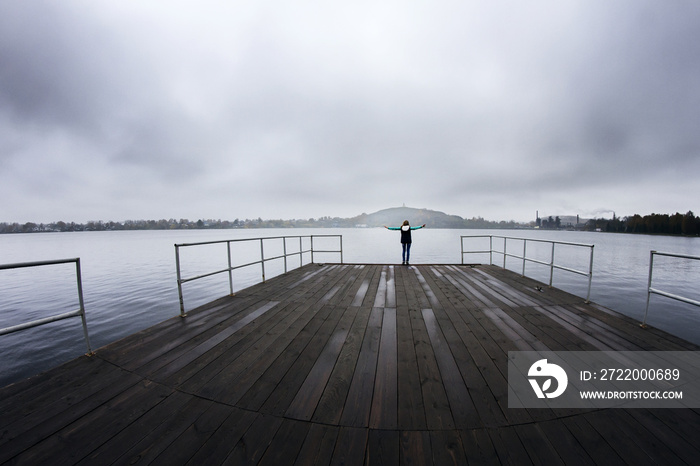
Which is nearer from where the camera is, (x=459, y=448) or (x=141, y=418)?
(x=459, y=448)

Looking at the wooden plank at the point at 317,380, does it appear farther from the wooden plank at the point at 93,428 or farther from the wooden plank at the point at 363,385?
the wooden plank at the point at 93,428

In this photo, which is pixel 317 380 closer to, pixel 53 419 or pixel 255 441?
pixel 255 441

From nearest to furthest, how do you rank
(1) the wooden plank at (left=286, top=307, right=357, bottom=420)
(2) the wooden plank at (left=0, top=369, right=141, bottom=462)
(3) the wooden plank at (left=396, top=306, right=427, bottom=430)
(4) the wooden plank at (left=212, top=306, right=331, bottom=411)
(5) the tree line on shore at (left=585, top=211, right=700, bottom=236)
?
(2) the wooden plank at (left=0, top=369, right=141, bottom=462) → (3) the wooden plank at (left=396, top=306, right=427, bottom=430) → (1) the wooden plank at (left=286, top=307, right=357, bottom=420) → (4) the wooden plank at (left=212, top=306, right=331, bottom=411) → (5) the tree line on shore at (left=585, top=211, right=700, bottom=236)

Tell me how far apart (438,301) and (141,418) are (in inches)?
155

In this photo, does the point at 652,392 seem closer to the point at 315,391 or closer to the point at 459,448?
the point at 459,448

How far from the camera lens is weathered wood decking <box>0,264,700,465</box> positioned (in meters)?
1.48

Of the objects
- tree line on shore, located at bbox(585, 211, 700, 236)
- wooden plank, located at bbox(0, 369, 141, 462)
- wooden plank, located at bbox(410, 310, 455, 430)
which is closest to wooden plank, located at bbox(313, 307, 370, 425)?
wooden plank, located at bbox(410, 310, 455, 430)

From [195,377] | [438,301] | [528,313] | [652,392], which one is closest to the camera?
[652,392]

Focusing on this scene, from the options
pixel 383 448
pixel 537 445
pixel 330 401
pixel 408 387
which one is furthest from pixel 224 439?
pixel 537 445

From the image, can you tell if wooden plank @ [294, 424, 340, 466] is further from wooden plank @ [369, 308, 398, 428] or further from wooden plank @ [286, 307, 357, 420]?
wooden plank @ [369, 308, 398, 428]

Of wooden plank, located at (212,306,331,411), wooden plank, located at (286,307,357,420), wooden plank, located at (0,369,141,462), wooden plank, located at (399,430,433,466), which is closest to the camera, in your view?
wooden plank, located at (399,430,433,466)

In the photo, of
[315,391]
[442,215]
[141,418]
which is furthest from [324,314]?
[442,215]

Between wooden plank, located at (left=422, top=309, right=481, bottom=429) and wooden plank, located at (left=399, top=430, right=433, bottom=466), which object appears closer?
wooden plank, located at (left=399, top=430, right=433, bottom=466)

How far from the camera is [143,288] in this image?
436 inches
